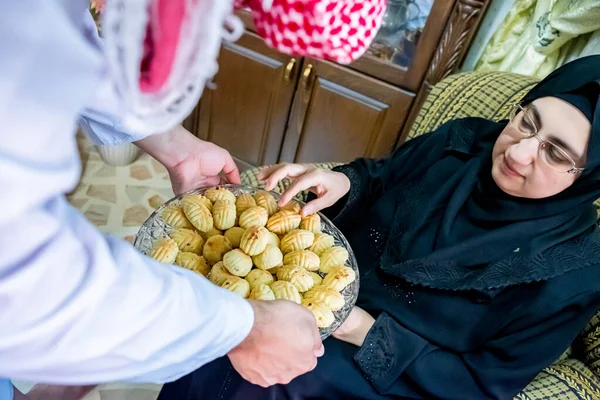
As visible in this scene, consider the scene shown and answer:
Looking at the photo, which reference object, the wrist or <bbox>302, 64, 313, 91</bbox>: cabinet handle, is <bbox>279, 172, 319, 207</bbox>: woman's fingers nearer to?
the wrist

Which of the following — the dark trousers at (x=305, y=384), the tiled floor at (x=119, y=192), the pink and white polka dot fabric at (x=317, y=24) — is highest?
the pink and white polka dot fabric at (x=317, y=24)

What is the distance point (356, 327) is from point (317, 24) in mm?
699

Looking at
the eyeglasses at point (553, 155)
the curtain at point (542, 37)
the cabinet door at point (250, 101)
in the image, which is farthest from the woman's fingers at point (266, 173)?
the curtain at point (542, 37)

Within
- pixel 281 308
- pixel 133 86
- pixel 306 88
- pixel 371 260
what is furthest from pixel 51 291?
pixel 306 88

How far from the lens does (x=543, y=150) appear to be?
0.87 meters

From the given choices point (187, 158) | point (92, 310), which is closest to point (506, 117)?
point (187, 158)

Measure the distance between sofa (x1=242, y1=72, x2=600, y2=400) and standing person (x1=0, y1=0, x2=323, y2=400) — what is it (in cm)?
70

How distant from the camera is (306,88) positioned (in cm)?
171

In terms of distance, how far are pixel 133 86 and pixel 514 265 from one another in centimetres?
83

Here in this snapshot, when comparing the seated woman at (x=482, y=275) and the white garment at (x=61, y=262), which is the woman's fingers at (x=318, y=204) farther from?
the white garment at (x=61, y=262)

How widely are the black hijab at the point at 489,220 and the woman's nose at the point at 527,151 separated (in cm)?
9

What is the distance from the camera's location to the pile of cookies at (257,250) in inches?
30.5

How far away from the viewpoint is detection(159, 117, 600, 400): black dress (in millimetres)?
868

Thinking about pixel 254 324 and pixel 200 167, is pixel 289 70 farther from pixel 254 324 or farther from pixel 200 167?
pixel 254 324
